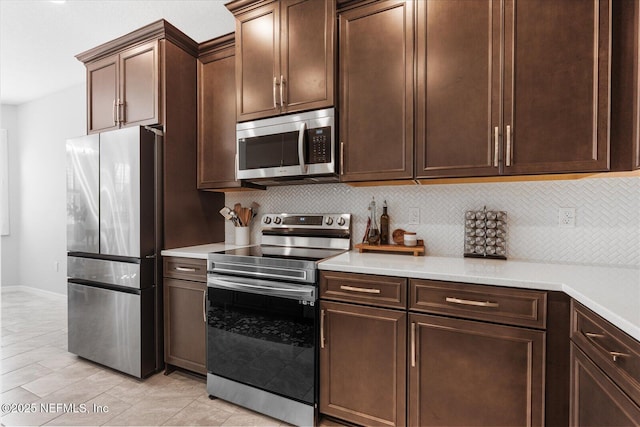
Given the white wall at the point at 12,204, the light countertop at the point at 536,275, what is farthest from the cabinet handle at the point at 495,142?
the white wall at the point at 12,204

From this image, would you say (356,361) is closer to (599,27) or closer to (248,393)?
(248,393)

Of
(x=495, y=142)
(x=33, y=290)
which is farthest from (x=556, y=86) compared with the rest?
(x=33, y=290)

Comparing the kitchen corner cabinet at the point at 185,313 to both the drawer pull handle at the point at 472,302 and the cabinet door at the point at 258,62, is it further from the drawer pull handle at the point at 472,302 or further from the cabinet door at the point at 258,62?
the drawer pull handle at the point at 472,302

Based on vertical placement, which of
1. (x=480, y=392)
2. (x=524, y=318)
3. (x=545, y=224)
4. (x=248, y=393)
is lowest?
(x=248, y=393)

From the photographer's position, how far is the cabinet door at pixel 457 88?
1.60m

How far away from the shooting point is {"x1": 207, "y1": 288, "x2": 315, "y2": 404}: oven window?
1763 mm

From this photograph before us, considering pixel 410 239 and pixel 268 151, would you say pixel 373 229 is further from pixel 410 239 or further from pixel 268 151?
pixel 268 151

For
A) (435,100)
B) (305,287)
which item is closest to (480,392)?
(305,287)

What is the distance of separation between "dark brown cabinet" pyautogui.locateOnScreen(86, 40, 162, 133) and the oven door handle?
4.27 ft

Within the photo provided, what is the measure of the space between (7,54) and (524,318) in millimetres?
4984

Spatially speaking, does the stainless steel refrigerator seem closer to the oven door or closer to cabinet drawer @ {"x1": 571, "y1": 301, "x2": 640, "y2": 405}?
the oven door

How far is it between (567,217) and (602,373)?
1.03 meters

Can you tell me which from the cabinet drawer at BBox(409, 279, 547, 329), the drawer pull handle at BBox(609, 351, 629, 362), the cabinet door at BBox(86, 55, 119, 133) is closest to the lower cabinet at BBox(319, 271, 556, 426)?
the cabinet drawer at BBox(409, 279, 547, 329)

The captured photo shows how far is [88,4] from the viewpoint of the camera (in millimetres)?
2367
